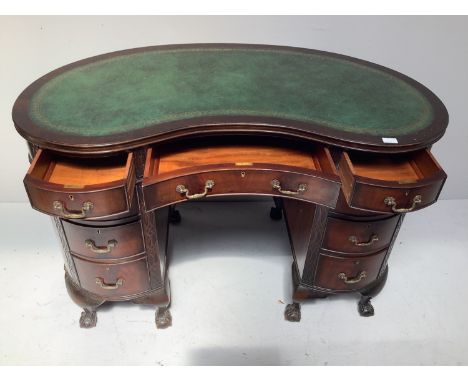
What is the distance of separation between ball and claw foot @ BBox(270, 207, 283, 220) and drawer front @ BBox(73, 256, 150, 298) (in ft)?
2.36

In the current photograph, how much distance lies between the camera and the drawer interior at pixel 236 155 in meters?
1.15

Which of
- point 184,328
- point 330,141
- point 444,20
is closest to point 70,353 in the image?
point 184,328

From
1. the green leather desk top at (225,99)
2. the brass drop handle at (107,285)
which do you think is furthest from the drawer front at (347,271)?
the brass drop handle at (107,285)

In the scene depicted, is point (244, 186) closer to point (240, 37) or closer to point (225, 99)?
point (225, 99)

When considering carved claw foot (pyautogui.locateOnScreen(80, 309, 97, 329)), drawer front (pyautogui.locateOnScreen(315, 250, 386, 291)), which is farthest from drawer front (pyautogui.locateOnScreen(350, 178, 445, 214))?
carved claw foot (pyautogui.locateOnScreen(80, 309, 97, 329))

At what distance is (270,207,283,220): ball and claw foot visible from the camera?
1.85 metres

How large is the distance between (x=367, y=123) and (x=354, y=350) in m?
0.75

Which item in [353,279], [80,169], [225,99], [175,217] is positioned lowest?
[175,217]

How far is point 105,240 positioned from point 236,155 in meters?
0.44

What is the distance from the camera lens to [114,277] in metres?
1.27

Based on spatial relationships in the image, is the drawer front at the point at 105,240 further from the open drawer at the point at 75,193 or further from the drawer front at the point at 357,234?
the drawer front at the point at 357,234

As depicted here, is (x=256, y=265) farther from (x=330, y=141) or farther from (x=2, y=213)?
(x=2, y=213)

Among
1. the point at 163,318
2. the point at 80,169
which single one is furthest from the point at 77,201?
the point at 163,318

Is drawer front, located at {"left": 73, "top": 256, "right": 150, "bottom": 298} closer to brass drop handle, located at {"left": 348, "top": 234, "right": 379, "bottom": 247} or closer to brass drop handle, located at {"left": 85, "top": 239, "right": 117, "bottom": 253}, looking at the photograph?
brass drop handle, located at {"left": 85, "top": 239, "right": 117, "bottom": 253}
